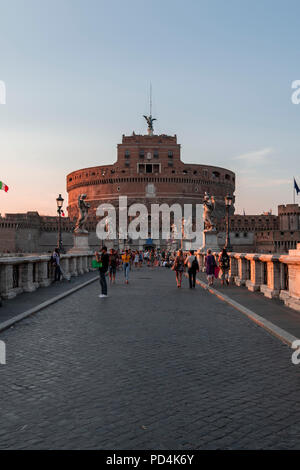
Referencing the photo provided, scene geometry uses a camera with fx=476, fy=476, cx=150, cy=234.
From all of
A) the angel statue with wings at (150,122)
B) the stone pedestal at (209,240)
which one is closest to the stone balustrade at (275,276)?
the stone pedestal at (209,240)

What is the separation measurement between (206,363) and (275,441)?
2370 millimetres

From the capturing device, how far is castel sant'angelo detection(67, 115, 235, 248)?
3989 inches

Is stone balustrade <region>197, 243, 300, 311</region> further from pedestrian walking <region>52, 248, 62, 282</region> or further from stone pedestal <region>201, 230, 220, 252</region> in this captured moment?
stone pedestal <region>201, 230, 220, 252</region>

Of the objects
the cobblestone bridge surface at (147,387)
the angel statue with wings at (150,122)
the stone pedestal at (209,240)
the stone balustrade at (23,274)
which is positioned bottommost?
the cobblestone bridge surface at (147,387)

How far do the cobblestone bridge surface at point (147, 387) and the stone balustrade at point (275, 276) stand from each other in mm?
1884

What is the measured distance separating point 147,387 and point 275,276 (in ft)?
27.3

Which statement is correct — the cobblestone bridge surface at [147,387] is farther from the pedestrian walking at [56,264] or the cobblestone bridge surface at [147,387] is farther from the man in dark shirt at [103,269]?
the pedestrian walking at [56,264]

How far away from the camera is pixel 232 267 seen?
63.3 ft

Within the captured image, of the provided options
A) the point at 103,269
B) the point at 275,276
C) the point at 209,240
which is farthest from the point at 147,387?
the point at 209,240

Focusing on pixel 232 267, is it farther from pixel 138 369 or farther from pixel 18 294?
pixel 138 369

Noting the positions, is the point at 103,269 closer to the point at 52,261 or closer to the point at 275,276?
the point at 275,276

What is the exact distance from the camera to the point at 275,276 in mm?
12508

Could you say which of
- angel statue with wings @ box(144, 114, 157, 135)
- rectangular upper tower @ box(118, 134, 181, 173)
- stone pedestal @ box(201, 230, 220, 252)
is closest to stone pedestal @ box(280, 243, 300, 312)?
stone pedestal @ box(201, 230, 220, 252)

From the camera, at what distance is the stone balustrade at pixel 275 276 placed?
10.3 metres
